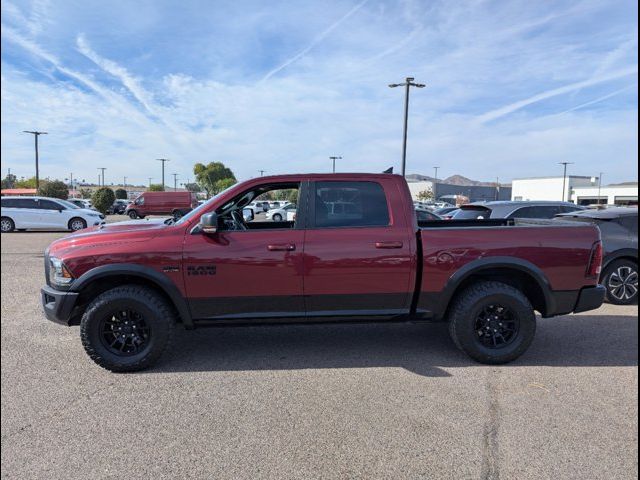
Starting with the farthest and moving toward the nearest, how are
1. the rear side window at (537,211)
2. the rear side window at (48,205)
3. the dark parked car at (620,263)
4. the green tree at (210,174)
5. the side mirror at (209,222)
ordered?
the green tree at (210,174)
the rear side window at (48,205)
the rear side window at (537,211)
the dark parked car at (620,263)
the side mirror at (209,222)

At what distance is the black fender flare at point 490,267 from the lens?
4.08 metres

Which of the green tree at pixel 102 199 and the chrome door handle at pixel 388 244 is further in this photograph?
the green tree at pixel 102 199

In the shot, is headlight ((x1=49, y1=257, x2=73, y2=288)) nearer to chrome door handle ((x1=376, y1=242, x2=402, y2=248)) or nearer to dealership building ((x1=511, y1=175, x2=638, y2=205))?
chrome door handle ((x1=376, y1=242, x2=402, y2=248))

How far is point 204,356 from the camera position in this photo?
4.36m

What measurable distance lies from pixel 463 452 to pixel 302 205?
2.48 meters

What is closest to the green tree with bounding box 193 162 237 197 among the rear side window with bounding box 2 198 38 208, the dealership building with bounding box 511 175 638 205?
the dealership building with bounding box 511 175 638 205

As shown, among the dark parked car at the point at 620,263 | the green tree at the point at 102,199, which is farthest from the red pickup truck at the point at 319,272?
the green tree at the point at 102,199

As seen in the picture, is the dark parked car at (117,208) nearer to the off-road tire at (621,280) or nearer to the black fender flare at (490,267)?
the off-road tire at (621,280)

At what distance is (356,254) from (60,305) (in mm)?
2729

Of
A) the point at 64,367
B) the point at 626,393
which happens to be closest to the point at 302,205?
the point at 64,367

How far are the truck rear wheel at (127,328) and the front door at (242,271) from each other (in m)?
0.34

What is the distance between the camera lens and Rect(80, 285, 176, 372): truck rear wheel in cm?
385

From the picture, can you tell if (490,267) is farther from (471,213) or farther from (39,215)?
(39,215)

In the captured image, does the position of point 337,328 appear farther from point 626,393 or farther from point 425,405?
point 626,393
